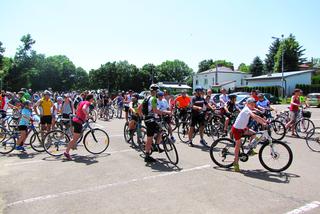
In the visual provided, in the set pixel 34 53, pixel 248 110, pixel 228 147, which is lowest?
pixel 228 147

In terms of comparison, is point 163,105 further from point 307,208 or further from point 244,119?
point 307,208

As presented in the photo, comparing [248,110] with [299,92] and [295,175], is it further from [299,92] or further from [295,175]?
[299,92]

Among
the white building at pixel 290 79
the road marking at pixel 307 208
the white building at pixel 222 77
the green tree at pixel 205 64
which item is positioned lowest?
the road marking at pixel 307 208

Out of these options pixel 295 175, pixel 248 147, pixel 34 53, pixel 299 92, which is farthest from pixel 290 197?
pixel 34 53

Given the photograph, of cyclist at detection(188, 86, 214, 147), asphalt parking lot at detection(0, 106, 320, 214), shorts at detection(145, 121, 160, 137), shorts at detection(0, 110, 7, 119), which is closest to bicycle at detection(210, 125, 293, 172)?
asphalt parking lot at detection(0, 106, 320, 214)

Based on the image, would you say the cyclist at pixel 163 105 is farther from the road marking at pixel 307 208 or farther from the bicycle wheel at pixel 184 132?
the road marking at pixel 307 208

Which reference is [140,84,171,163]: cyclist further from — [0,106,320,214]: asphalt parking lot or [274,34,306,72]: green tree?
[274,34,306,72]: green tree

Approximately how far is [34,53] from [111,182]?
213ft

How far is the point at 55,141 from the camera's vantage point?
31.0 ft

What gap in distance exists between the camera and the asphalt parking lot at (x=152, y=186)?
5.08 metres

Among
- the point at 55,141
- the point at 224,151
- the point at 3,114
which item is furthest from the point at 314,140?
the point at 3,114

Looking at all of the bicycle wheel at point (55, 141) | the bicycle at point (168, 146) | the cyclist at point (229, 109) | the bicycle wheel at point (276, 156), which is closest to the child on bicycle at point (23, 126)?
the bicycle wheel at point (55, 141)

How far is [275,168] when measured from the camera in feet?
23.4

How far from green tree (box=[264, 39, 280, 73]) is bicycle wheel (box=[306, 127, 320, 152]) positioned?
7274 centimetres
